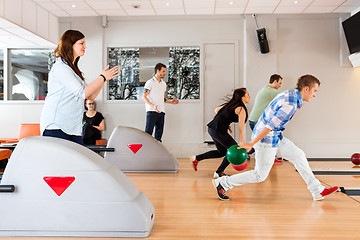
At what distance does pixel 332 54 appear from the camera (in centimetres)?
722

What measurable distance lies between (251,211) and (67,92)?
1.78 meters

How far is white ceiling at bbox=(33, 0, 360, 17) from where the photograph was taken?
639cm

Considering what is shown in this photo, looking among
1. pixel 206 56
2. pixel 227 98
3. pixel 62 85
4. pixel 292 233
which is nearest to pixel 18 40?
pixel 206 56

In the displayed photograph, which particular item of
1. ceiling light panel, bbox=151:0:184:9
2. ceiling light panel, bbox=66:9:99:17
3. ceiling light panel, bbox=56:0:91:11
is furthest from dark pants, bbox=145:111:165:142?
ceiling light panel, bbox=66:9:99:17

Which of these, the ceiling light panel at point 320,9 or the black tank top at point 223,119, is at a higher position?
the ceiling light panel at point 320,9

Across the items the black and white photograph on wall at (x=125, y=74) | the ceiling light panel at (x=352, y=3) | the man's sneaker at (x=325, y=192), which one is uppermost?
the ceiling light panel at (x=352, y=3)

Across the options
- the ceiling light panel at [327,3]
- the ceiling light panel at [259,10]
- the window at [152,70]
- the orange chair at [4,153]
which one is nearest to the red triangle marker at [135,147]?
the orange chair at [4,153]

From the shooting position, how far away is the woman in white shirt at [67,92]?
2396mm

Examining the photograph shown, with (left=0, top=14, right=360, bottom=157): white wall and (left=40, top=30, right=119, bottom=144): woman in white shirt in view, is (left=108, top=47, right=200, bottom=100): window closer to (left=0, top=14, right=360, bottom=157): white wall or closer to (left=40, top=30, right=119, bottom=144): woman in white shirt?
(left=0, top=14, right=360, bottom=157): white wall

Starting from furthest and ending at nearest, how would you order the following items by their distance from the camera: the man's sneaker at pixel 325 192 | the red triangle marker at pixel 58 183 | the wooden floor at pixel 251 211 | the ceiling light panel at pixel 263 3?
the ceiling light panel at pixel 263 3 → the man's sneaker at pixel 325 192 → the wooden floor at pixel 251 211 → the red triangle marker at pixel 58 183

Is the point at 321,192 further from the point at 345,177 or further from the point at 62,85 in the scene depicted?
the point at 62,85

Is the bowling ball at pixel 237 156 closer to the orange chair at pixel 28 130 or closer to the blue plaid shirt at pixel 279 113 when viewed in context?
the blue plaid shirt at pixel 279 113

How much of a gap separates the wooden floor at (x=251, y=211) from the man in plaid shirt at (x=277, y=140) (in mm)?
192

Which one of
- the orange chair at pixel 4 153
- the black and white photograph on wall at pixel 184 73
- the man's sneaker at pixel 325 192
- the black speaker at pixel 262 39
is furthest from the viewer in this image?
the black and white photograph on wall at pixel 184 73
